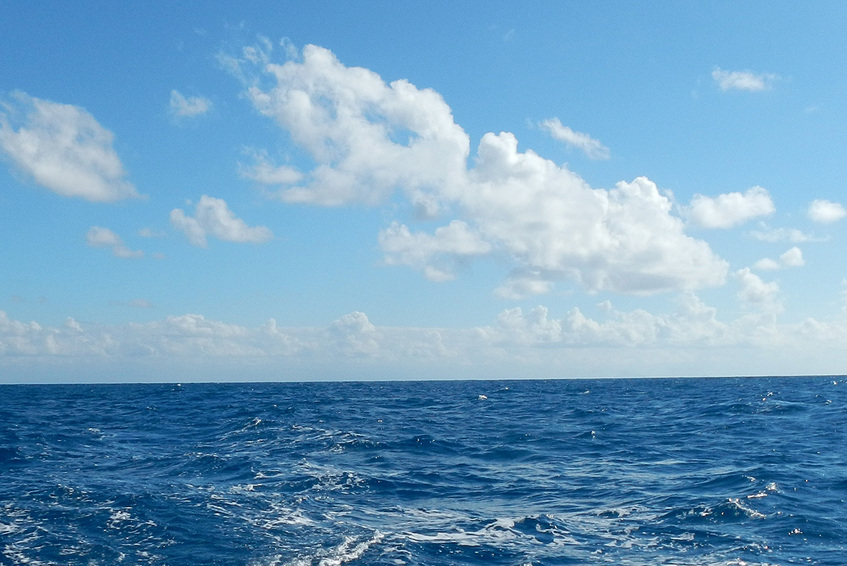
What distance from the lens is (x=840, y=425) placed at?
43.6m

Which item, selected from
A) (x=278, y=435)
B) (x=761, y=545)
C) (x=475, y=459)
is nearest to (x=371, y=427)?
(x=278, y=435)

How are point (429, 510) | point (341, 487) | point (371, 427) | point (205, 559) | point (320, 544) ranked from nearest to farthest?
point (205, 559) < point (320, 544) < point (429, 510) < point (341, 487) < point (371, 427)

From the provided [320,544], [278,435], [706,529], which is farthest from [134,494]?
[706,529]

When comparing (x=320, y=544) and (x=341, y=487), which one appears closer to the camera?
(x=320, y=544)

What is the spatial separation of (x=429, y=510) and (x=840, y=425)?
35522 millimetres

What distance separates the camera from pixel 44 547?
722 inches

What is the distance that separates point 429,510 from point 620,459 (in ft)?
45.7

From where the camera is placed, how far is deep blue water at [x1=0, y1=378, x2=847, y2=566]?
18359 millimetres

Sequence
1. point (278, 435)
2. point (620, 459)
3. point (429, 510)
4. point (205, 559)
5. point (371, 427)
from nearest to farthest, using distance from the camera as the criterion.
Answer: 1. point (205, 559)
2. point (429, 510)
3. point (620, 459)
4. point (278, 435)
5. point (371, 427)

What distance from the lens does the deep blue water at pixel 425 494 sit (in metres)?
18.4

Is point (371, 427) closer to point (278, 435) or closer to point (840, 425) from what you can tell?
point (278, 435)

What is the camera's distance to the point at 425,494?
2569 cm

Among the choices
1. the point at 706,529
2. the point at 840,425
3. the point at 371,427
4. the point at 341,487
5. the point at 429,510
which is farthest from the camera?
the point at 371,427

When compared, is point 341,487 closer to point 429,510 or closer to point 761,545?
point 429,510
